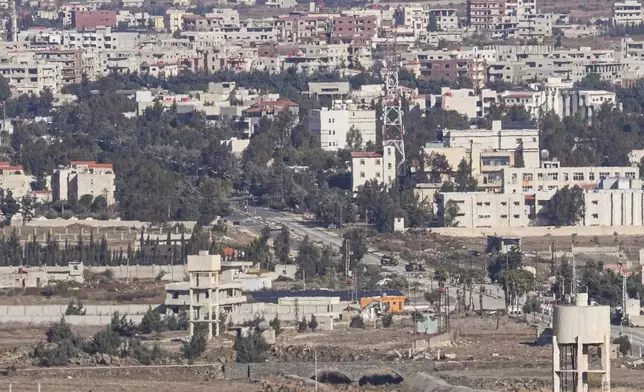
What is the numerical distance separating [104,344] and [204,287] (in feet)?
15.9

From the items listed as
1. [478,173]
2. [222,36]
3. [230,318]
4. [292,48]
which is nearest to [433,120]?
[478,173]

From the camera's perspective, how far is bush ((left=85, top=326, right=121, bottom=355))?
48312mm

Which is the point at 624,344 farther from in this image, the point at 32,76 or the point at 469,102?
the point at 32,76

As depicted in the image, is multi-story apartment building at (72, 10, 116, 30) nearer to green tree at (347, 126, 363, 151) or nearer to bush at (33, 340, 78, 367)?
green tree at (347, 126, 363, 151)

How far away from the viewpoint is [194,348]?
157 feet

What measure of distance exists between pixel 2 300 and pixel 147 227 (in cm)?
1353

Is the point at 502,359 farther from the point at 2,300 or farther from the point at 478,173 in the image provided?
the point at 478,173

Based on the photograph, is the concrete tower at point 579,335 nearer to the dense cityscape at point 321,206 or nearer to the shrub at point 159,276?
the dense cityscape at point 321,206

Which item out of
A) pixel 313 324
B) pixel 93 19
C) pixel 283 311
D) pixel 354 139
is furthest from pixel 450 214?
pixel 93 19

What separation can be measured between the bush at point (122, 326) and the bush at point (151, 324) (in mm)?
187

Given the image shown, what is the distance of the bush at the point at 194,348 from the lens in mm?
47594

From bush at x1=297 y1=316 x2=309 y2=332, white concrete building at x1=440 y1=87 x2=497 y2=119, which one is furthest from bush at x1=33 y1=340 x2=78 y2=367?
white concrete building at x1=440 y1=87 x2=497 y2=119

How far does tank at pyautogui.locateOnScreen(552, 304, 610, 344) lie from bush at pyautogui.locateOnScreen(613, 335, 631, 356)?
58.1 feet

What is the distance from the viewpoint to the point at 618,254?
70.0 meters
